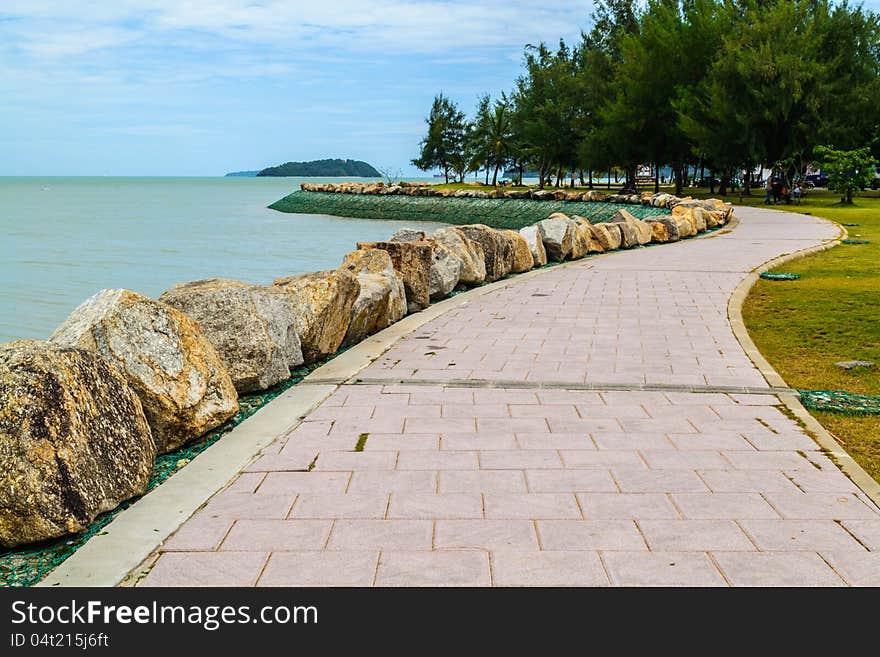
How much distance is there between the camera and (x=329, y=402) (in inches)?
236

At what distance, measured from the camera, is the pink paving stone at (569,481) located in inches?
170

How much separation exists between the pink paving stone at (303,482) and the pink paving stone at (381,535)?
45 centimetres

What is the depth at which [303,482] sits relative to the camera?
4.42m

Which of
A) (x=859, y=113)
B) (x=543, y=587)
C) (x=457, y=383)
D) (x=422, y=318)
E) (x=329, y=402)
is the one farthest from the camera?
(x=859, y=113)

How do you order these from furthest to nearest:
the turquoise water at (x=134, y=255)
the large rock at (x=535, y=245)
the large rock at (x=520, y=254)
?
the turquoise water at (x=134, y=255) → the large rock at (x=535, y=245) → the large rock at (x=520, y=254)

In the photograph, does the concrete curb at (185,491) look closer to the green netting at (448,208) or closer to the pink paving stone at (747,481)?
Result: the pink paving stone at (747,481)

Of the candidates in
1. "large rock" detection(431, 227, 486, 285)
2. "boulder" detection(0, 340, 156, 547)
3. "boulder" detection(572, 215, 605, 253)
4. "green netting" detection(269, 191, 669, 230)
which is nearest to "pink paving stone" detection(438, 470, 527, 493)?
"boulder" detection(0, 340, 156, 547)

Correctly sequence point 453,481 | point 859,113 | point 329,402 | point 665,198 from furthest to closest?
point 859,113 < point 665,198 < point 329,402 < point 453,481

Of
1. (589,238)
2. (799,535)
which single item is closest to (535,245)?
(589,238)

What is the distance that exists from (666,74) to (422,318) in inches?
1589

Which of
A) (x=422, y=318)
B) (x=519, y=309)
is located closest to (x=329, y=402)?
(x=422, y=318)

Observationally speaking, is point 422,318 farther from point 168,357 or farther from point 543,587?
point 543,587

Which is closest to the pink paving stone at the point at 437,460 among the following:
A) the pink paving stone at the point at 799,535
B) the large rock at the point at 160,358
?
the large rock at the point at 160,358

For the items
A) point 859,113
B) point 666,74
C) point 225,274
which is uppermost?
point 666,74
